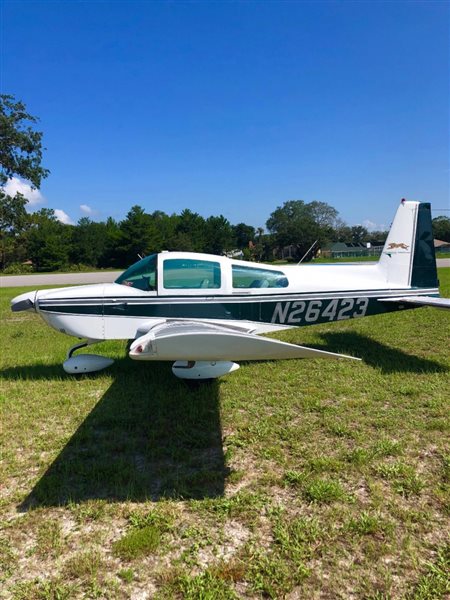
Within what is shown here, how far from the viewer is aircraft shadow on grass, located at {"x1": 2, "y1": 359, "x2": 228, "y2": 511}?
2.88 metres

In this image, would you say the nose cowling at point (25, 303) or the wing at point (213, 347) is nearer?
the wing at point (213, 347)

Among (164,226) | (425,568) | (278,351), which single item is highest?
(164,226)

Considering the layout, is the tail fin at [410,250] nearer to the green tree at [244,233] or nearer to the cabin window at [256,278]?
the cabin window at [256,278]

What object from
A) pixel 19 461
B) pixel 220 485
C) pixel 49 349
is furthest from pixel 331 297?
pixel 49 349

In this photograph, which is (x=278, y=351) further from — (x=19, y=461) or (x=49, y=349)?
(x=49, y=349)

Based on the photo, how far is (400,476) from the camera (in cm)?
294

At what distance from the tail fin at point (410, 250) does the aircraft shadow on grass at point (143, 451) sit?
3472mm

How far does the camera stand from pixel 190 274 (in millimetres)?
5164

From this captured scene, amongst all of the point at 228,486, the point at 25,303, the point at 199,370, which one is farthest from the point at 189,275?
the point at 228,486

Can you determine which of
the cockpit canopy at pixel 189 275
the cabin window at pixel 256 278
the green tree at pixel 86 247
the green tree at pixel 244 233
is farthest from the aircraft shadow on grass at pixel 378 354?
the green tree at pixel 244 233

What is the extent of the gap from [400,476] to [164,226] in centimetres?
7171

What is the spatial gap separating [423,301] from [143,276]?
415 centimetres

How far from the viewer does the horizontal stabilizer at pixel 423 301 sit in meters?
5.47

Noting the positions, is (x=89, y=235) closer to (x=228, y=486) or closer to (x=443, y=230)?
(x=228, y=486)
